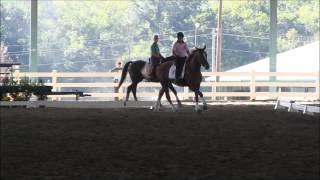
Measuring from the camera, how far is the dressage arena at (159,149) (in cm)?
609

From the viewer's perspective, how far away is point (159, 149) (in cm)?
749

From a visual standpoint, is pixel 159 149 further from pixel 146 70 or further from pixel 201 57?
pixel 146 70

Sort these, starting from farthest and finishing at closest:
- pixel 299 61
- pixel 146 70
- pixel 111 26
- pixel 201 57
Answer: pixel 111 26, pixel 299 61, pixel 146 70, pixel 201 57

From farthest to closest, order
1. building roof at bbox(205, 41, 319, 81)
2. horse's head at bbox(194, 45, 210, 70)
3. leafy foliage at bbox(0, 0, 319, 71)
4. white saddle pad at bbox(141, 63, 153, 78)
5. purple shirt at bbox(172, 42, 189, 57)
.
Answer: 1. leafy foliage at bbox(0, 0, 319, 71)
2. building roof at bbox(205, 41, 319, 81)
3. white saddle pad at bbox(141, 63, 153, 78)
4. purple shirt at bbox(172, 42, 189, 57)
5. horse's head at bbox(194, 45, 210, 70)

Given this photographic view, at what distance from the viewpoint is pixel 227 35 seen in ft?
125

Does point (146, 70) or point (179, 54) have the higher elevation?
point (179, 54)

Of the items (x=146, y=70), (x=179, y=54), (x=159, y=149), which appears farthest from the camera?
(x=146, y=70)

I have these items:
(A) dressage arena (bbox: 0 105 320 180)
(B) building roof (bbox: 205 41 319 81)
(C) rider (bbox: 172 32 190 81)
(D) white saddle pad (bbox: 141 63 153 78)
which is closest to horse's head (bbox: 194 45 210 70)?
(C) rider (bbox: 172 32 190 81)

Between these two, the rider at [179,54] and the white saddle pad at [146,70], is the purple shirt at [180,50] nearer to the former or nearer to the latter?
the rider at [179,54]

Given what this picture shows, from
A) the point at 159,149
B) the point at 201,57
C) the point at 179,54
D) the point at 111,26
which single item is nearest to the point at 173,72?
the point at 179,54

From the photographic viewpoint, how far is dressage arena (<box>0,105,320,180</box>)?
6.09 m

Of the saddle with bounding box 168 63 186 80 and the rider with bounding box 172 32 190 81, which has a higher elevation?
the rider with bounding box 172 32 190 81

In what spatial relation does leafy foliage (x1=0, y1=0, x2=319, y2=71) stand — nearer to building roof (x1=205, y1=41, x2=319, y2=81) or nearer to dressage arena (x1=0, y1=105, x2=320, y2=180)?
building roof (x1=205, y1=41, x2=319, y2=81)

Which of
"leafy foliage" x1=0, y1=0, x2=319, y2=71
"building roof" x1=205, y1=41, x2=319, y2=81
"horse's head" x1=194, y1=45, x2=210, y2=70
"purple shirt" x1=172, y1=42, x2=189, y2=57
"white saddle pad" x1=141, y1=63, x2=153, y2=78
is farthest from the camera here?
"leafy foliage" x1=0, y1=0, x2=319, y2=71
